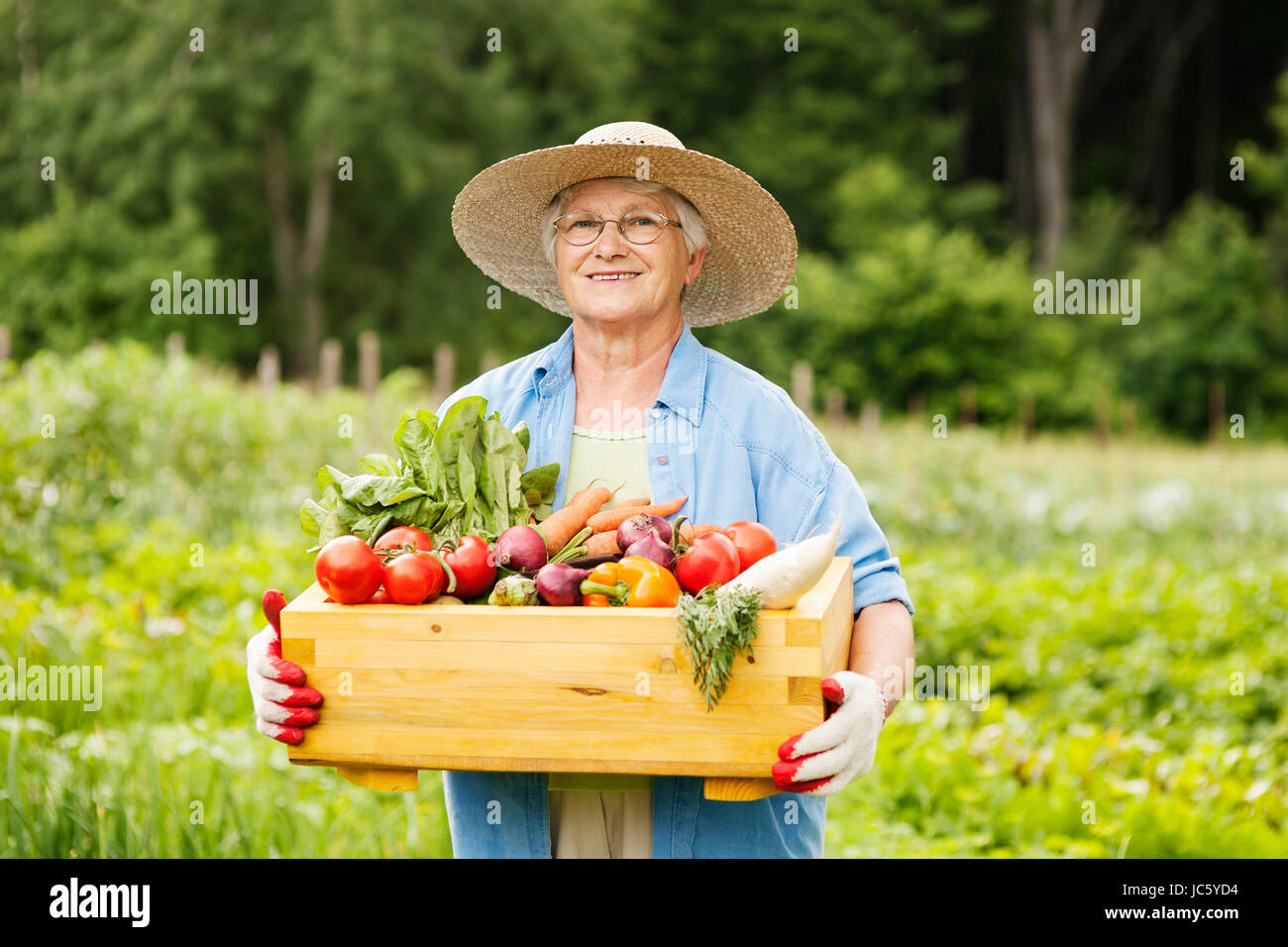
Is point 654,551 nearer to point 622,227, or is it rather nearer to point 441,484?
point 441,484

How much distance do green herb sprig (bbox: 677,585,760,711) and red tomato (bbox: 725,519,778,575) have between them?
17cm

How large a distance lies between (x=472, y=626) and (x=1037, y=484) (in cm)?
883

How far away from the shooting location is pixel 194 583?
20.5 feet

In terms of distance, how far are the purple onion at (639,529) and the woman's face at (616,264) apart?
443 millimetres

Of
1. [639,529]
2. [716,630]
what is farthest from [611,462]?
[716,630]

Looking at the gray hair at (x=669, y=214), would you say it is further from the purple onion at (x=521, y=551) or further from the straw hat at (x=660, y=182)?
the purple onion at (x=521, y=551)

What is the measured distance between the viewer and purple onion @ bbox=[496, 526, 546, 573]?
7.23ft

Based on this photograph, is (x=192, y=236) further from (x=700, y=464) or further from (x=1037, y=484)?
(x=700, y=464)

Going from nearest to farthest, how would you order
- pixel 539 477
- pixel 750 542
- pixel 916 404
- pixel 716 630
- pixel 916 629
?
1. pixel 716 630
2. pixel 750 542
3. pixel 539 477
4. pixel 916 629
5. pixel 916 404

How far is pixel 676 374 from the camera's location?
2533 mm

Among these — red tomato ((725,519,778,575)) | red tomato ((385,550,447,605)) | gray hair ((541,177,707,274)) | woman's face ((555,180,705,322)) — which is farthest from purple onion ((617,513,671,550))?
gray hair ((541,177,707,274))

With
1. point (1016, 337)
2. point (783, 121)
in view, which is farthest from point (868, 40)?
point (1016, 337)

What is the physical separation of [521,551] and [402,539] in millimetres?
211

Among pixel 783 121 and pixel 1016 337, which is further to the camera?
pixel 783 121
